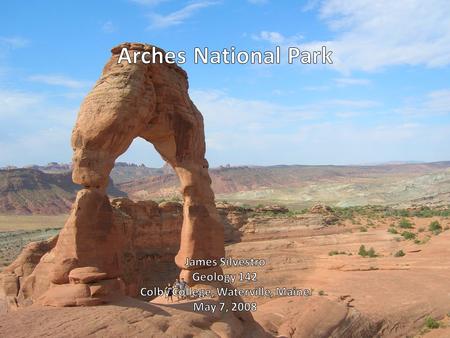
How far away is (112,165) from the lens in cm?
932

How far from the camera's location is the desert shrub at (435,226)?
2912 centimetres

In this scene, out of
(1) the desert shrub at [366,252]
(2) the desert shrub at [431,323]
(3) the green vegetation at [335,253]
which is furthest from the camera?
(3) the green vegetation at [335,253]

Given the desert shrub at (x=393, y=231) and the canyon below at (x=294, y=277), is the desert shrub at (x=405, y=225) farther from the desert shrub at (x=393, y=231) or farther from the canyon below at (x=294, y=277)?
the desert shrub at (x=393, y=231)

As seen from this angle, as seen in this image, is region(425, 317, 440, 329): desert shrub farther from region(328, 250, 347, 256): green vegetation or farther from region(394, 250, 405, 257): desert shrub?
region(328, 250, 347, 256): green vegetation

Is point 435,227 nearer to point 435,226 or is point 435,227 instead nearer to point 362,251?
point 435,226

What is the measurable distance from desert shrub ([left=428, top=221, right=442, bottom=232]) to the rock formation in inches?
891

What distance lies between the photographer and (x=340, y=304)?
14.8 m

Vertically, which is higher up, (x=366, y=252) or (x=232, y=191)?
(x=232, y=191)

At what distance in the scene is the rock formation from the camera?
8.70 meters

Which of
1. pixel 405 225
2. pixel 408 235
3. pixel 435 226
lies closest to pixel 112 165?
pixel 408 235

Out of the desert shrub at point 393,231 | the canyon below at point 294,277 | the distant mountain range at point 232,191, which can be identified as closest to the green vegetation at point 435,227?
the canyon below at point 294,277

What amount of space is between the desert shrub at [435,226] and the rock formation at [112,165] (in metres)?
22.6

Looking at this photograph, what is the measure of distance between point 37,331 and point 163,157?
5.70 m

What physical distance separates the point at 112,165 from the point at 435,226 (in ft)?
87.2
